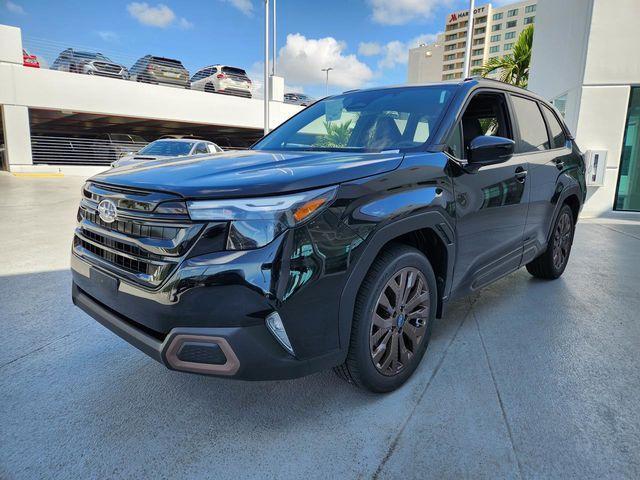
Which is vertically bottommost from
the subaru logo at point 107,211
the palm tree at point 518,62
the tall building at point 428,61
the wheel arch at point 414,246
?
the wheel arch at point 414,246


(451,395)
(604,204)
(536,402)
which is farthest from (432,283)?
(604,204)

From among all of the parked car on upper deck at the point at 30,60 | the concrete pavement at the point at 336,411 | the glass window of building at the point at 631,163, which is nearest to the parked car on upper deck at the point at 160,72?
the parked car on upper deck at the point at 30,60

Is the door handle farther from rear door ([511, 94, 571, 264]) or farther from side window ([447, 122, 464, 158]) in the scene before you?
side window ([447, 122, 464, 158])

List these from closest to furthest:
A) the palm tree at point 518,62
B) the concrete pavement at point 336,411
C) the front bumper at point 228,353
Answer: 1. the front bumper at point 228,353
2. the concrete pavement at point 336,411
3. the palm tree at point 518,62

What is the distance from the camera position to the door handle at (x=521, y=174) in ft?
10.7

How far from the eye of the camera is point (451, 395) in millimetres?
2445

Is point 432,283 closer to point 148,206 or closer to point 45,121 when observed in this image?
point 148,206

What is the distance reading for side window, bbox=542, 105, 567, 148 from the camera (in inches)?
161

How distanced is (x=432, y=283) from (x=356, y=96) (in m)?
1.64

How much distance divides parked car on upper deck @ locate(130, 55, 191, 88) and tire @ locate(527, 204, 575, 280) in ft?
66.9

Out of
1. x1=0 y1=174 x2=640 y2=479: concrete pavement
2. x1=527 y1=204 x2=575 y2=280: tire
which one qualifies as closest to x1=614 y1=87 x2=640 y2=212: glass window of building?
x1=527 y1=204 x2=575 y2=280: tire

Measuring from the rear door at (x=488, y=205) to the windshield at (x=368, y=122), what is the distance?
0.22m

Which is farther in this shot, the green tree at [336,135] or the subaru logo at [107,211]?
the green tree at [336,135]

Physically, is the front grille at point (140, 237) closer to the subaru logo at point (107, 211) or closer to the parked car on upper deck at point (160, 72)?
the subaru logo at point (107, 211)
